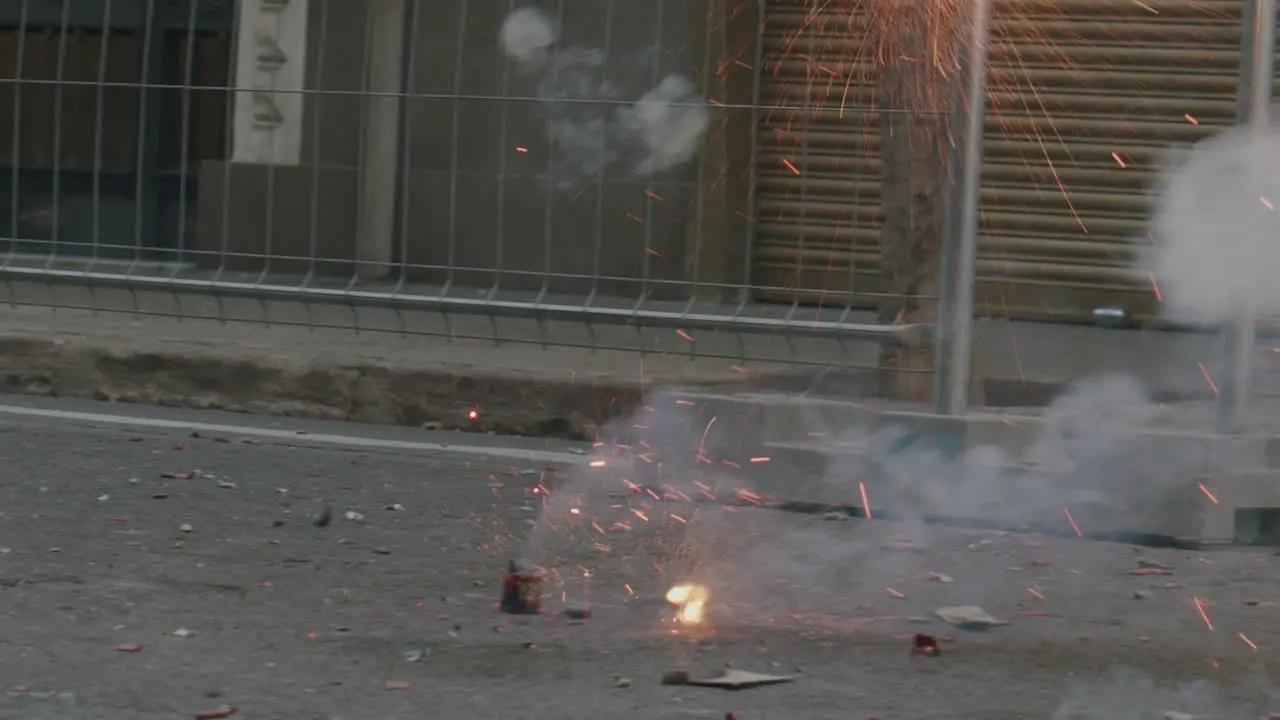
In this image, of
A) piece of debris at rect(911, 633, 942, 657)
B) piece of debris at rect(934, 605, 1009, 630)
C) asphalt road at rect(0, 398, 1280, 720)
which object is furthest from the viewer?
piece of debris at rect(934, 605, 1009, 630)

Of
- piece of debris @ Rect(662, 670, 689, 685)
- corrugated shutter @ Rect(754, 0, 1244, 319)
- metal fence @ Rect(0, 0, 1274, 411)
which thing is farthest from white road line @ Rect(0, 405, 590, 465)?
corrugated shutter @ Rect(754, 0, 1244, 319)

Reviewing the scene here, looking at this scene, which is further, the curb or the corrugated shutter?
the corrugated shutter

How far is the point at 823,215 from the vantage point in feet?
22.9

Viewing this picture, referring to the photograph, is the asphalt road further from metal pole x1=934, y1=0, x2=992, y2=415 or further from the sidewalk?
the sidewalk

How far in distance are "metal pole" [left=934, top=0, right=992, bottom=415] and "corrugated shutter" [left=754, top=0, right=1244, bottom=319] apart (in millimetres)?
2999

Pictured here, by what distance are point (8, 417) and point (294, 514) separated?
1964 millimetres

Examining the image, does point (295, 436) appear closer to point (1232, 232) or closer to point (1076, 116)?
point (1232, 232)

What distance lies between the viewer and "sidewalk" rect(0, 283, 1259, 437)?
689cm

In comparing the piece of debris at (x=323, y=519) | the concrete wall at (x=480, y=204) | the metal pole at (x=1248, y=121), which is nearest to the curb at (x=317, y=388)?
the concrete wall at (x=480, y=204)

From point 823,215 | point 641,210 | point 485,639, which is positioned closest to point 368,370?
point 641,210

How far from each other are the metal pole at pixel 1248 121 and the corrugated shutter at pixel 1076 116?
320 cm

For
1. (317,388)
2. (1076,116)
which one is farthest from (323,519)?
(1076,116)

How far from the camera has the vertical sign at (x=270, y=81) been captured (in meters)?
7.93

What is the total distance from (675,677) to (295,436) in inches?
126
